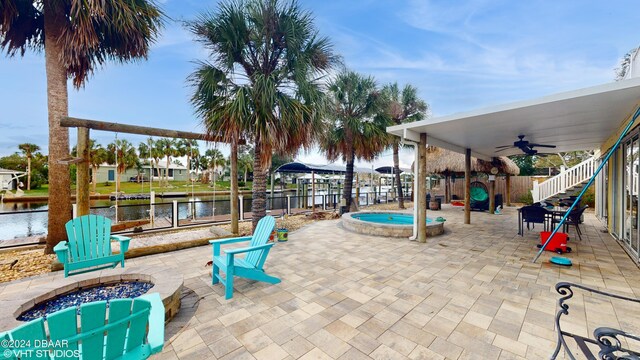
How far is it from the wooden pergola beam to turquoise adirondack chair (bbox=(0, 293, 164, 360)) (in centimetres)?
462

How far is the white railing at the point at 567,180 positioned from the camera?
8773 mm

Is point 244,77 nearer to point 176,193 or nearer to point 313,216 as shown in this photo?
point 313,216

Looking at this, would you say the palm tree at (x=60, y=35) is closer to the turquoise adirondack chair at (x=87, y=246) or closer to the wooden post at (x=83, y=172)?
the wooden post at (x=83, y=172)

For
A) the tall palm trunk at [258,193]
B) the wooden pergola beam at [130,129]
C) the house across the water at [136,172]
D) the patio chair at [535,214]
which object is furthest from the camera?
the house across the water at [136,172]

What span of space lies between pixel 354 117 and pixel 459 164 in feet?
21.8

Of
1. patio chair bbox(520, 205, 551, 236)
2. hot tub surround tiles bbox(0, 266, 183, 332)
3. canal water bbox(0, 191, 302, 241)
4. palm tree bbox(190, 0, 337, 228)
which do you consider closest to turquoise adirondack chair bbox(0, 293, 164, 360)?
hot tub surround tiles bbox(0, 266, 183, 332)

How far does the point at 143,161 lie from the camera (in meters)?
33.8

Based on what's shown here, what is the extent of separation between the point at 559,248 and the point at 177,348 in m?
6.66

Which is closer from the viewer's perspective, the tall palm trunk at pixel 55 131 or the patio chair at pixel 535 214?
the tall palm trunk at pixel 55 131

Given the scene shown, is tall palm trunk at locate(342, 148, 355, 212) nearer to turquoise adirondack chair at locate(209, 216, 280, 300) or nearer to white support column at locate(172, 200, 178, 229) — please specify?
white support column at locate(172, 200, 178, 229)

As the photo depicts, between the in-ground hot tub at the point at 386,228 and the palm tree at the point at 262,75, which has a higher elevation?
the palm tree at the point at 262,75

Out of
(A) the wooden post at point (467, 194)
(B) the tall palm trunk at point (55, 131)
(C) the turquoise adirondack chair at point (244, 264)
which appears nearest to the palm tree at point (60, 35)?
(B) the tall palm trunk at point (55, 131)

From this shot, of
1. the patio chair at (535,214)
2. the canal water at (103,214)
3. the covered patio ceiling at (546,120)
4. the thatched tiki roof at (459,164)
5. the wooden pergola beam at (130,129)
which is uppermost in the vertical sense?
the covered patio ceiling at (546,120)

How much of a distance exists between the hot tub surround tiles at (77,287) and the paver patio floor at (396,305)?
0.31 metres
